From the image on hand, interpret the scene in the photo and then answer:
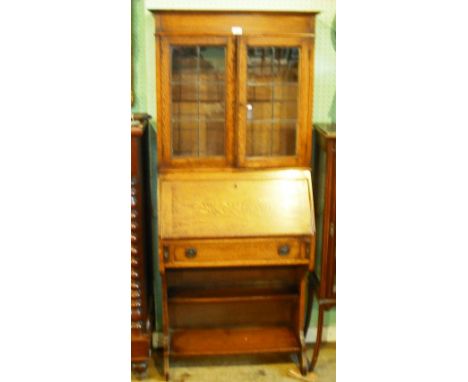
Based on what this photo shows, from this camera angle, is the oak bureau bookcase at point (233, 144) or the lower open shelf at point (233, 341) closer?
the oak bureau bookcase at point (233, 144)

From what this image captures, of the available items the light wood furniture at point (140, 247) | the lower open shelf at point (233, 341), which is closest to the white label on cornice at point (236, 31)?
the light wood furniture at point (140, 247)

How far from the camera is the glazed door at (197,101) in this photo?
5.90ft

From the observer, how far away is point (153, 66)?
1.86m

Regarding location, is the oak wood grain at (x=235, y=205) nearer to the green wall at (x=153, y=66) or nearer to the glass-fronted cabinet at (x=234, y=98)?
the glass-fronted cabinet at (x=234, y=98)

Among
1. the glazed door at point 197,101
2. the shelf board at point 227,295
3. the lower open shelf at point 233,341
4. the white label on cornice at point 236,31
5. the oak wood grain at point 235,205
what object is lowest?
the lower open shelf at point 233,341

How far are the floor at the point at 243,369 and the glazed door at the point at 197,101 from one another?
2.13 ft

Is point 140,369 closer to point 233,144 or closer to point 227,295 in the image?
point 227,295

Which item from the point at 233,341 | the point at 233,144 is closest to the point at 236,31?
the point at 233,144

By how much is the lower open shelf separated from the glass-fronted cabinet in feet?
1.83

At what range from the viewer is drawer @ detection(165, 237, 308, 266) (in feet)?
5.93

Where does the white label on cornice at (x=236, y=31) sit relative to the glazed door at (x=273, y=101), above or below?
above
